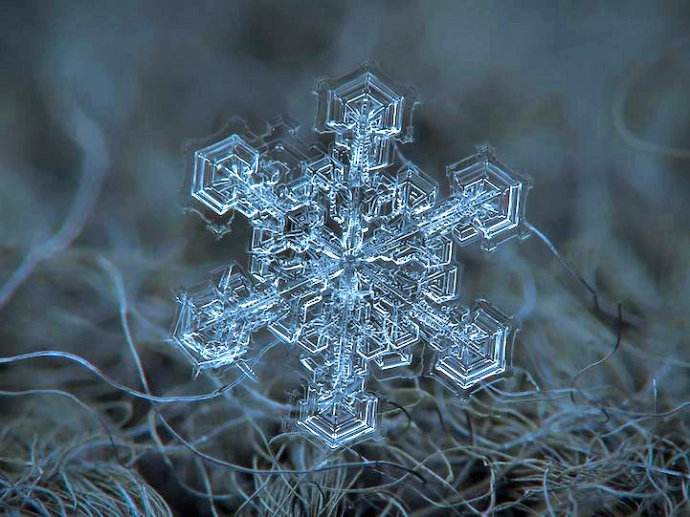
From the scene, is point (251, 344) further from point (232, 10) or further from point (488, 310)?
point (232, 10)

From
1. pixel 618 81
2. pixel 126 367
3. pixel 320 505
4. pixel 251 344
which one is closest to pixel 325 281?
pixel 251 344

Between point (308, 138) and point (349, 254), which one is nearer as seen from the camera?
point (349, 254)

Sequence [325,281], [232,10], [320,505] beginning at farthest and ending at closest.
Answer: [232,10] < [320,505] < [325,281]

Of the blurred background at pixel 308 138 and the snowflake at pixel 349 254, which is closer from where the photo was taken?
the snowflake at pixel 349 254
